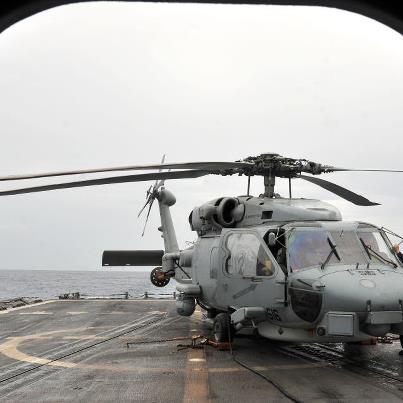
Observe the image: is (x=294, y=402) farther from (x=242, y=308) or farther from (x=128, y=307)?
(x=128, y=307)

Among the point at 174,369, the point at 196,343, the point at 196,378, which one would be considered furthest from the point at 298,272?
the point at 196,343

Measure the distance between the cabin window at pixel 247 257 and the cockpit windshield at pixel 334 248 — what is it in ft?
1.78

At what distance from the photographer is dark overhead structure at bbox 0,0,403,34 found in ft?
7.61

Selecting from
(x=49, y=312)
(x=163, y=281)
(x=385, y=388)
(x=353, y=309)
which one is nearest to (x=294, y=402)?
(x=385, y=388)

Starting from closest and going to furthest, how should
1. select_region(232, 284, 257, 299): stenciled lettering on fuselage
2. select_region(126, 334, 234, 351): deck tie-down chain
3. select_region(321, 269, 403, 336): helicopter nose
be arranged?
1. select_region(321, 269, 403, 336): helicopter nose
2. select_region(232, 284, 257, 299): stenciled lettering on fuselage
3. select_region(126, 334, 234, 351): deck tie-down chain

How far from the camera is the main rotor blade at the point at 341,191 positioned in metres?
10.7

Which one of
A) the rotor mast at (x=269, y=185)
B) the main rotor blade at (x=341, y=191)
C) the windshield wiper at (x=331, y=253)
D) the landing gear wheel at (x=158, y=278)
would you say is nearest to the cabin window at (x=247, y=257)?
the windshield wiper at (x=331, y=253)

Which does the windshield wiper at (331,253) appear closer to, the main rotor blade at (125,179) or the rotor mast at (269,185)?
the rotor mast at (269,185)

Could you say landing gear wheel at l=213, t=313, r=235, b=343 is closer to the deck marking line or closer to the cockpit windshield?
the deck marking line

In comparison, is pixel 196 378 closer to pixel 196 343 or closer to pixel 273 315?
pixel 273 315

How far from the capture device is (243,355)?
29.7 feet

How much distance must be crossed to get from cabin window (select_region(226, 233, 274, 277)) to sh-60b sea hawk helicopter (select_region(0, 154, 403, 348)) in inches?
0.8

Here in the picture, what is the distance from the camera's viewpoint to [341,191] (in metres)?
10.8

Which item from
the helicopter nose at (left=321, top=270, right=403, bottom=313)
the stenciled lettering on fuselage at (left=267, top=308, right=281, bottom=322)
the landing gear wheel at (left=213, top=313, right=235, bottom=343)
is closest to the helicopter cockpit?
the helicopter nose at (left=321, top=270, right=403, bottom=313)
